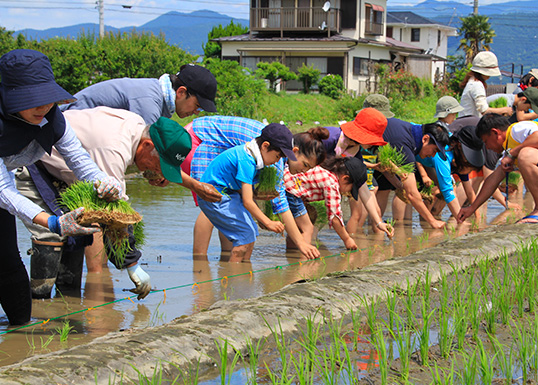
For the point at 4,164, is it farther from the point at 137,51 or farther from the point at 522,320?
the point at 137,51

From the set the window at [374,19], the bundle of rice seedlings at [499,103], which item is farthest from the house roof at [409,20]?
the bundle of rice seedlings at [499,103]

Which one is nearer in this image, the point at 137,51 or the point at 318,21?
the point at 137,51

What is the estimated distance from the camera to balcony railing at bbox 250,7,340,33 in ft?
131

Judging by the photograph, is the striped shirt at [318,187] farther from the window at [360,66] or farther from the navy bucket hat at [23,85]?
the window at [360,66]

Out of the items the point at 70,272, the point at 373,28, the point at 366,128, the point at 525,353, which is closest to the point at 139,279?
the point at 70,272

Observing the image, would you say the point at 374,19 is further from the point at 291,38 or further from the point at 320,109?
the point at 320,109

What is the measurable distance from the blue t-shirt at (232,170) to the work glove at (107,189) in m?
1.84

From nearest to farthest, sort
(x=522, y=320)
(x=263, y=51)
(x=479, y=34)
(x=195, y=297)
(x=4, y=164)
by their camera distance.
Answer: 1. (x=4, y=164)
2. (x=522, y=320)
3. (x=195, y=297)
4. (x=263, y=51)
5. (x=479, y=34)

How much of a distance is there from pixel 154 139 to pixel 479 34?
56.0m

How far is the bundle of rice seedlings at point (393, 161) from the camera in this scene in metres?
7.10

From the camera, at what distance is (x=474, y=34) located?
182 feet

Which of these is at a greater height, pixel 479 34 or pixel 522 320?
pixel 479 34

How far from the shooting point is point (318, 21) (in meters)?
40.1

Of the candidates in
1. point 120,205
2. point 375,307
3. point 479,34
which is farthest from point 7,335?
point 479,34
